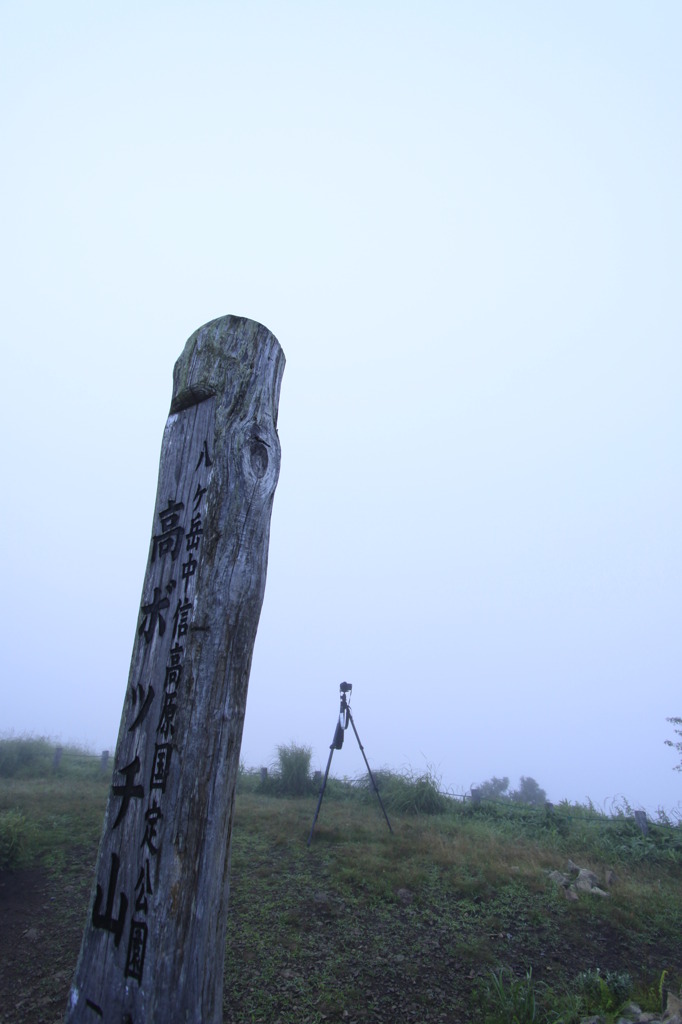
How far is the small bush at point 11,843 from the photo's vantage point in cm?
719

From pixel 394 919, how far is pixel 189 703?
5.92 meters

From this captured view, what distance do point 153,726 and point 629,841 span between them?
12340mm

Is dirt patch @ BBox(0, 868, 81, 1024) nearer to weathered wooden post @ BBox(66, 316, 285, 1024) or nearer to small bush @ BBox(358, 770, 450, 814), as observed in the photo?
weathered wooden post @ BBox(66, 316, 285, 1024)

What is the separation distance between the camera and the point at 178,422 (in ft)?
8.53

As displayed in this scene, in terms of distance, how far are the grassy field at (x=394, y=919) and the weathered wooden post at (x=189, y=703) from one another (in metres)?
3.47

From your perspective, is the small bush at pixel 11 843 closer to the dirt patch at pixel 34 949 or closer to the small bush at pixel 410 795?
the dirt patch at pixel 34 949

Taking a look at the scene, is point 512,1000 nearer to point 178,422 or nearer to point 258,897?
point 258,897

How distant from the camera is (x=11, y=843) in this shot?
24.0 ft

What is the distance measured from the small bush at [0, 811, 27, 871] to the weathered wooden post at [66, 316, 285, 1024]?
676 centimetres

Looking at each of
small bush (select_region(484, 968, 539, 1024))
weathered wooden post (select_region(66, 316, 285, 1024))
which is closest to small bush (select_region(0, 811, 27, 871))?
small bush (select_region(484, 968, 539, 1024))

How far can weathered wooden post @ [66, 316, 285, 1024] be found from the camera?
178 centimetres

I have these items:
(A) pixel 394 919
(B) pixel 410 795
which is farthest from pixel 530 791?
(A) pixel 394 919

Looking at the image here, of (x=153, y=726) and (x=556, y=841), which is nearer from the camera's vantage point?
(x=153, y=726)

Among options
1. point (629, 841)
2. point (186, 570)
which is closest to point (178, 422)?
point (186, 570)
